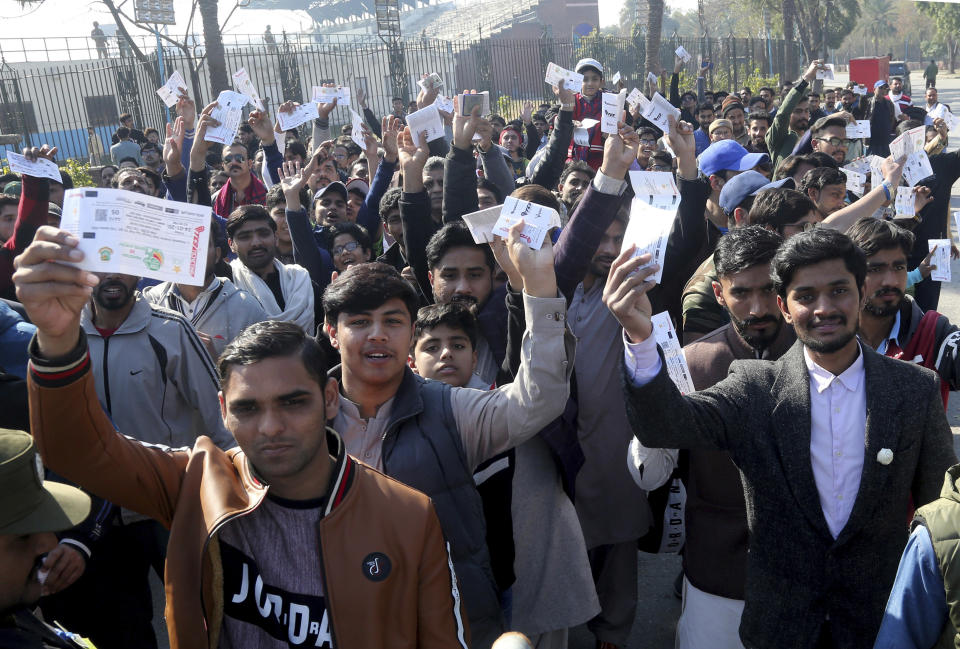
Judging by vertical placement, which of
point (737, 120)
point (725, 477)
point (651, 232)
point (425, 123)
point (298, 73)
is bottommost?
point (725, 477)

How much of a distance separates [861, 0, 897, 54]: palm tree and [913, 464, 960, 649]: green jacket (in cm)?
9786

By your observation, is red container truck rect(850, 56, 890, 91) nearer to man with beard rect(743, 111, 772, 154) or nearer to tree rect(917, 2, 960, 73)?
man with beard rect(743, 111, 772, 154)

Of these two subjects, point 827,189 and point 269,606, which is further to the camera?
point 827,189

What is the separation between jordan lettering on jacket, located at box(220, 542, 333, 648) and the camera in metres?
1.97

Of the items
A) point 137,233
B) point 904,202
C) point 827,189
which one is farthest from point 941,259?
point 137,233

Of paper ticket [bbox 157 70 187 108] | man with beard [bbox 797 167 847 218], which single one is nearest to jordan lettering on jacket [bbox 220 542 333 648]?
man with beard [bbox 797 167 847 218]

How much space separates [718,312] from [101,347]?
264cm

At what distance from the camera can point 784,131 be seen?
892 centimetres

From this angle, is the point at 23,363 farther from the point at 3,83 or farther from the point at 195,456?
the point at 3,83

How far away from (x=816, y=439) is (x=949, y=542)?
1.96ft

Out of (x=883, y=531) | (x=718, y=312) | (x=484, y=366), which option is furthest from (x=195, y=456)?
(x=718, y=312)

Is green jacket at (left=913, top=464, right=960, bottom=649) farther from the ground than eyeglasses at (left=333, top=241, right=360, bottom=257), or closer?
closer

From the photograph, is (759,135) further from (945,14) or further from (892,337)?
(945,14)

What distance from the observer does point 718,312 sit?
12.0 ft
